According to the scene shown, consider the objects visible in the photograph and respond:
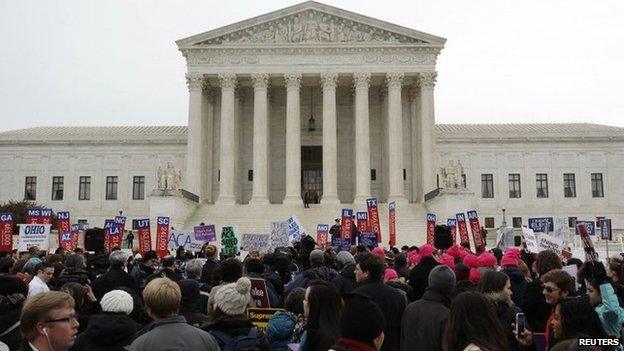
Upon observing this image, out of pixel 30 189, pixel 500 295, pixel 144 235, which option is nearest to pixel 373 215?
pixel 144 235

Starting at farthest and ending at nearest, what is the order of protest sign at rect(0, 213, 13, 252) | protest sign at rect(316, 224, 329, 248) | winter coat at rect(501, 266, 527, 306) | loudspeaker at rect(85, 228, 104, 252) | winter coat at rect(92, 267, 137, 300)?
protest sign at rect(316, 224, 329, 248) → loudspeaker at rect(85, 228, 104, 252) → protest sign at rect(0, 213, 13, 252) → winter coat at rect(92, 267, 137, 300) → winter coat at rect(501, 266, 527, 306)

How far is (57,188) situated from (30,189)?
8.64 ft

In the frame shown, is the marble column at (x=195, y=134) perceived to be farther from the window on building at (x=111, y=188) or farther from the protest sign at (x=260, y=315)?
the protest sign at (x=260, y=315)

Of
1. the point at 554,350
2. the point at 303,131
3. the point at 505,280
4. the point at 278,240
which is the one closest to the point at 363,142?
the point at 303,131

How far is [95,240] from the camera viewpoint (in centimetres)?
2219

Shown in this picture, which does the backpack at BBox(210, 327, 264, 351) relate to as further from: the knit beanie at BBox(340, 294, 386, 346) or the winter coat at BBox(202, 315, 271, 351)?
the knit beanie at BBox(340, 294, 386, 346)

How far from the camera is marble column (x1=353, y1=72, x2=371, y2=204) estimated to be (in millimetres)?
50188

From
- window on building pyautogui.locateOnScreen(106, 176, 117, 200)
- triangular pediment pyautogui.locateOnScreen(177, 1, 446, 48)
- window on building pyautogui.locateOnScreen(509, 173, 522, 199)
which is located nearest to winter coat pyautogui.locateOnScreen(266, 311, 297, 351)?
triangular pediment pyautogui.locateOnScreen(177, 1, 446, 48)

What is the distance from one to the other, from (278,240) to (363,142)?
2775 cm

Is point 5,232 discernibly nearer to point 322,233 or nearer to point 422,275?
point 322,233

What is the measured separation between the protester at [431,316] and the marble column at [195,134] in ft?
147

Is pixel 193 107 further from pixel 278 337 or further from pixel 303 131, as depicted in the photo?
pixel 278 337

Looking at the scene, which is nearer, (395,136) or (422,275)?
(422,275)

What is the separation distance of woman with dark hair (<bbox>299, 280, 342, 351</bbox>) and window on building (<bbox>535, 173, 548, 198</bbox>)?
59.8 meters
